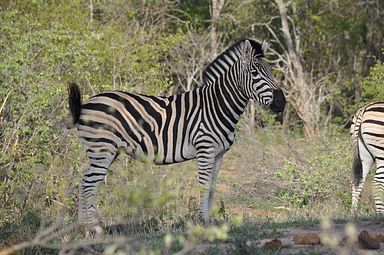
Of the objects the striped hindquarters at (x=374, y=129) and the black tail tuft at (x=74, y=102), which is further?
the striped hindquarters at (x=374, y=129)

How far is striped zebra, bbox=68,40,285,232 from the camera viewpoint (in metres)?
10.3

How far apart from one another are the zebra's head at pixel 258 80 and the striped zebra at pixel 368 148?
247 cm

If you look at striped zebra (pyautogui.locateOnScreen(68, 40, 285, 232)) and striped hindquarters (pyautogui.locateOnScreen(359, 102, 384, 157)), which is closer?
striped zebra (pyautogui.locateOnScreen(68, 40, 285, 232))

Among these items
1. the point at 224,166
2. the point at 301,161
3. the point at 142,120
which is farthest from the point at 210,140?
the point at 224,166

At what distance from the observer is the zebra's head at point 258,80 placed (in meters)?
10.9

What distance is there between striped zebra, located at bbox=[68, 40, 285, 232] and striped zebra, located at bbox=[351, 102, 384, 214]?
2.49 meters

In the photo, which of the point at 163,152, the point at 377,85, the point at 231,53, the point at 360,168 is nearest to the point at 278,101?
the point at 231,53

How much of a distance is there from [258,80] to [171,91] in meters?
8.55

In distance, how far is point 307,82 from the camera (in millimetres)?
26094

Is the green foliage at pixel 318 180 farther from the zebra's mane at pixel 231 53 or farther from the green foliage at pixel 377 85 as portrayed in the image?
the zebra's mane at pixel 231 53

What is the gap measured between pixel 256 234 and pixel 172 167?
6.09 meters

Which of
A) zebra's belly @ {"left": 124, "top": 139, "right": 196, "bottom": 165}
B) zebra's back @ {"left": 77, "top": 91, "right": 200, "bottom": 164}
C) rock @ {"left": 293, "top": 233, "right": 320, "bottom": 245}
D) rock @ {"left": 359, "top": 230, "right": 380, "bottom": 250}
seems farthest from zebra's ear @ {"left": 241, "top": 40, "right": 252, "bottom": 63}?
rock @ {"left": 359, "top": 230, "right": 380, "bottom": 250}

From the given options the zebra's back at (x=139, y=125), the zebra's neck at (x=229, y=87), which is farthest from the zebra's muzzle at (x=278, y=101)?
the zebra's back at (x=139, y=125)

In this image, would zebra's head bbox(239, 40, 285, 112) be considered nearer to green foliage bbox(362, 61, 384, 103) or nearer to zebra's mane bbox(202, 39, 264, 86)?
zebra's mane bbox(202, 39, 264, 86)
